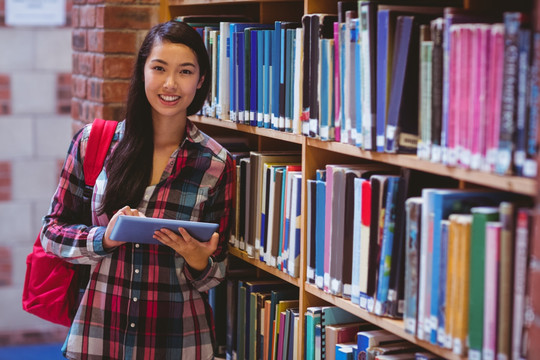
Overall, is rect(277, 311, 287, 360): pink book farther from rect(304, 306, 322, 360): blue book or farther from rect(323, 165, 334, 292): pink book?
rect(323, 165, 334, 292): pink book

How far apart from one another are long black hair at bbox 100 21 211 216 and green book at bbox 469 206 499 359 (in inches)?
39.6

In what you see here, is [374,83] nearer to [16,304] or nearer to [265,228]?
[265,228]

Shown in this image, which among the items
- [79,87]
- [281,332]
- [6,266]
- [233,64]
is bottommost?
[6,266]

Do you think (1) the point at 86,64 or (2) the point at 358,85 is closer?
(2) the point at 358,85

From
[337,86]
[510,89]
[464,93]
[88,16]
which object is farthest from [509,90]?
[88,16]

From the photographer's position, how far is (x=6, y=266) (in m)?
4.67

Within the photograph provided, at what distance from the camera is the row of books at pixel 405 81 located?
1456mm

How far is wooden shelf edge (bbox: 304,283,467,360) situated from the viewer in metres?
1.69

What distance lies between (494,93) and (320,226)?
76 cm

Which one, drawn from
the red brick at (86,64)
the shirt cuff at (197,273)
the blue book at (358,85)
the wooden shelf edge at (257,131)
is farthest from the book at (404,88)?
the red brick at (86,64)

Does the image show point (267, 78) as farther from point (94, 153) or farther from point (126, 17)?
point (126, 17)

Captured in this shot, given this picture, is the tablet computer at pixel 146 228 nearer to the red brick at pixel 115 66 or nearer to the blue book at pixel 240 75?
the blue book at pixel 240 75

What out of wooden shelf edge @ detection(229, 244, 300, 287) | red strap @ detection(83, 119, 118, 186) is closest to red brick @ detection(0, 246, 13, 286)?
wooden shelf edge @ detection(229, 244, 300, 287)

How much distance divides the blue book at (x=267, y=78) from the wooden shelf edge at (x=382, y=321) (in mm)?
541
